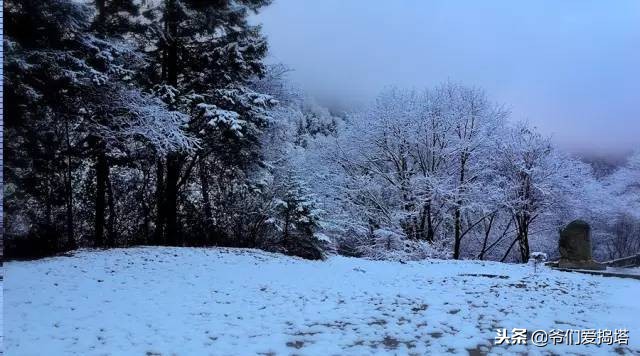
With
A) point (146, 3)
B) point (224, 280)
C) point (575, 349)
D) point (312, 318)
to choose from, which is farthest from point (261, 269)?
point (146, 3)

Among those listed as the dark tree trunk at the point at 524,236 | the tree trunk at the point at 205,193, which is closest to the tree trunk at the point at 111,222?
the tree trunk at the point at 205,193

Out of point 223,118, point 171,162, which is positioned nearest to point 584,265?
point 223,118

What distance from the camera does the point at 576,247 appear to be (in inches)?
573

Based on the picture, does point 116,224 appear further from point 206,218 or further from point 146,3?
point 146,3

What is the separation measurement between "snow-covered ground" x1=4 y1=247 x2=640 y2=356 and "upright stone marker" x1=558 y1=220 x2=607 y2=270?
2188 mm

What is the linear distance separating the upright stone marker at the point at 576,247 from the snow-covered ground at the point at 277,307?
86.2 inches

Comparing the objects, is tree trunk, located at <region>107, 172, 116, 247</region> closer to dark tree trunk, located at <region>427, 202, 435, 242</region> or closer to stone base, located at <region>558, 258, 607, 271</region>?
dark tree trunk, located at <region>427, 202, 435, 242</region>

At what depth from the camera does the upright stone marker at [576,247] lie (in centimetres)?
1433

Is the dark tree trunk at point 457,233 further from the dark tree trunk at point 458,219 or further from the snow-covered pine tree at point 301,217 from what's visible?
the snow-covered pine tree at point 301,217

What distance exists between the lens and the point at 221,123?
13375 millimetres

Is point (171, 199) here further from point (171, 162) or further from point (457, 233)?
point (457, 233)

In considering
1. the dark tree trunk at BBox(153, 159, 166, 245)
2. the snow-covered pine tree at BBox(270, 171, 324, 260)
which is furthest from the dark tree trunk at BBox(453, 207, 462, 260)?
the dark tree trunk at BBox(153, 159, 166, 245)

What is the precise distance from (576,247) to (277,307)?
11.1m

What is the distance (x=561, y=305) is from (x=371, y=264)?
620cm
